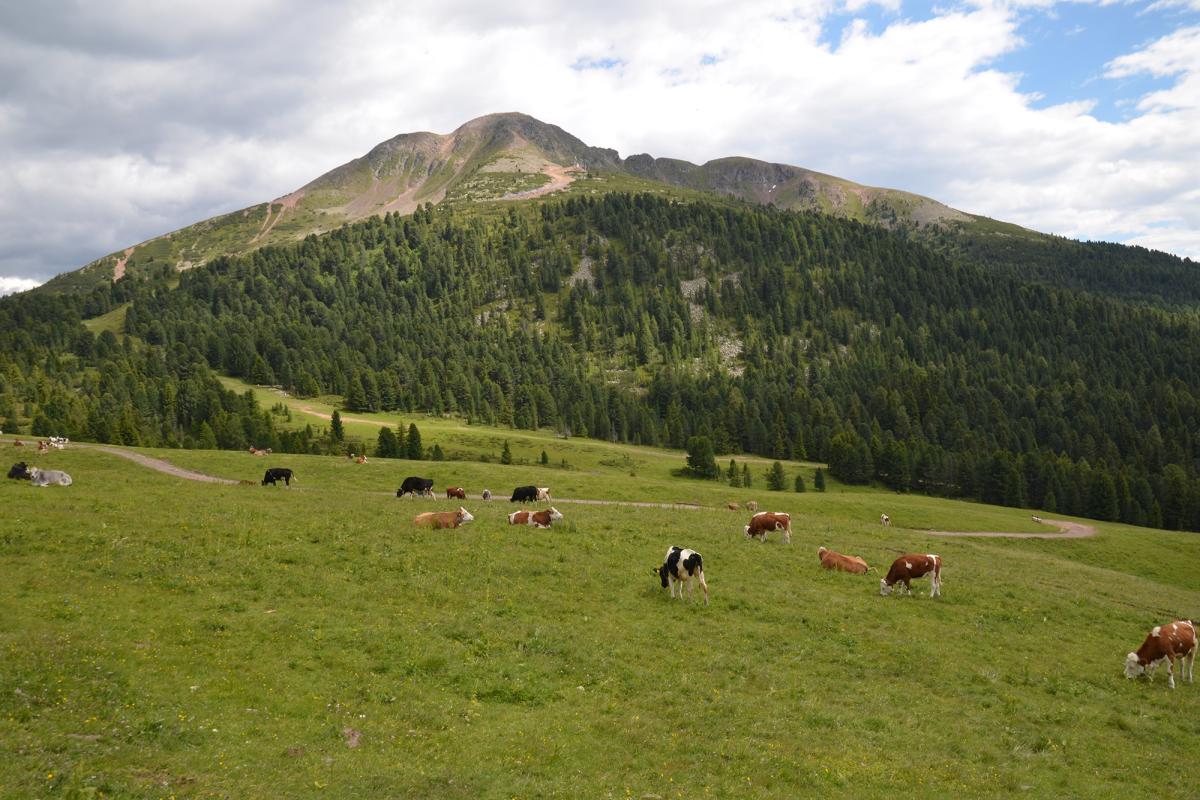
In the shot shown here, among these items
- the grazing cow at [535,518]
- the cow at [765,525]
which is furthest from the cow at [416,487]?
the cow at [765,525]

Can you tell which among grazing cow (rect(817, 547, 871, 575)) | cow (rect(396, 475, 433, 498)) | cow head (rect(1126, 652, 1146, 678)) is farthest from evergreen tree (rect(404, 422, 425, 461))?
cow head (rect(1126, 652, 1146, 678))

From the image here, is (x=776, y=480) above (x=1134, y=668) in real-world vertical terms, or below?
below

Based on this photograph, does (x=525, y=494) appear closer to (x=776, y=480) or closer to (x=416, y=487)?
(x=416, y=487)

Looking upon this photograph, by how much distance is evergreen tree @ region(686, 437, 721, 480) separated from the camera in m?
114

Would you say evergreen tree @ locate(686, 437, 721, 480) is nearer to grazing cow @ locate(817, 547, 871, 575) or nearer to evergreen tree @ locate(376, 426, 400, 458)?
evergreen tree @ locate(376, 426, 400, 458)

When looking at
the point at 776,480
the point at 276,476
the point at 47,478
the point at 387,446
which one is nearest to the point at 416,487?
the point at 276,476

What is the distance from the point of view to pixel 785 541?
38938 millimetres

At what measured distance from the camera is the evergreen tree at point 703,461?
373 feet

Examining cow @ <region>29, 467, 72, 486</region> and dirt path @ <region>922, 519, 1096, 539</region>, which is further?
dirt path @ <region>922, 519, 1096, 539</region>

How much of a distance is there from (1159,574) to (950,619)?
48.7m

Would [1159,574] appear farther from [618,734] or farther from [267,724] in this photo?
[267,724]

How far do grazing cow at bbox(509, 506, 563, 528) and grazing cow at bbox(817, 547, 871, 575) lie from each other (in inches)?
600

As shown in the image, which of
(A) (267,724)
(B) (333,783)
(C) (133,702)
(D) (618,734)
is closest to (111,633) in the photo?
(C) (133,702)

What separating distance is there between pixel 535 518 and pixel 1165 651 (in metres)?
27.9
